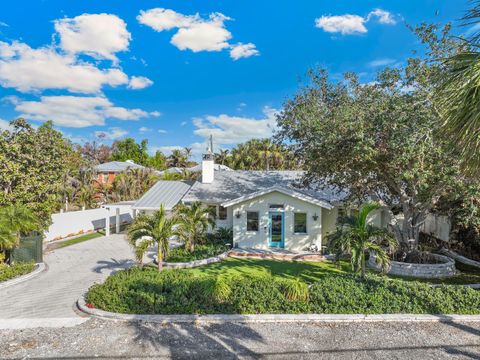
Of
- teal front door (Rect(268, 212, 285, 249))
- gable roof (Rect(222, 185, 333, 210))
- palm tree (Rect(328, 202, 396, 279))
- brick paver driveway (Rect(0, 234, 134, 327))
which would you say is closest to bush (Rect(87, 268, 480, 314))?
palm tree (Rect(328, 202, 396, 279))

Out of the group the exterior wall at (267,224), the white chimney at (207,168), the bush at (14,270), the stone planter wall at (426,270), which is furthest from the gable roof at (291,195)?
the bush at (14,270)

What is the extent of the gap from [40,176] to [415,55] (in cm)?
1796

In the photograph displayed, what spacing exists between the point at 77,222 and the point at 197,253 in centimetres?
1199

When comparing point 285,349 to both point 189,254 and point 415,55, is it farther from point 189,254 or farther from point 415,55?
point 415,55

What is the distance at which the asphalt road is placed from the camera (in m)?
6.87

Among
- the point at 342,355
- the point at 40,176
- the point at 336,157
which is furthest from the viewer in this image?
the point at 40,176

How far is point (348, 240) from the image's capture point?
A: 9742mm

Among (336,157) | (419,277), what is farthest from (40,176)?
(419,277)

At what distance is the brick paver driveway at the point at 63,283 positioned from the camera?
9.24 meters

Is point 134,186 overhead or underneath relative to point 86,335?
overhead

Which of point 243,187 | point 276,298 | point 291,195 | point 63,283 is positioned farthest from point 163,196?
point 276,298

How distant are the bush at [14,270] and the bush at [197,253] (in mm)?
5956

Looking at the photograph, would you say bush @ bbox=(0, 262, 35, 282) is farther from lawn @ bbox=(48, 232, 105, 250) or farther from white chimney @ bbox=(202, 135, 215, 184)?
white chimney @ bbox=(202, 135, 215, 184)

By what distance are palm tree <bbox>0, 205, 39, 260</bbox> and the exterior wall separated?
10.0 meters
